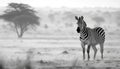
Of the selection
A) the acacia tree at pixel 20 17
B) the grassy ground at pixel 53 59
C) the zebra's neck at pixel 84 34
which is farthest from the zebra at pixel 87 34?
the acacia tree at pixel 20 17

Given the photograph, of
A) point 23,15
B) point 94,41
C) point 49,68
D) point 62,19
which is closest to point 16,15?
point 23,15

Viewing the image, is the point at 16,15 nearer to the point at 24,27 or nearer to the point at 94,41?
the point at 24,27

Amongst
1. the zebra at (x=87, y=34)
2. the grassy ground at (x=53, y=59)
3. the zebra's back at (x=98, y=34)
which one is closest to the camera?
the grassy ground at (x=53, y=59)

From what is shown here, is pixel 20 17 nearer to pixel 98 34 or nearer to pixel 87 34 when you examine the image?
pixel 98 34

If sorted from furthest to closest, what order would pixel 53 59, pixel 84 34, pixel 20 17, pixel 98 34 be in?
pixel 20 17, pixel 98 34, pixel 53 59, pixel 84 34

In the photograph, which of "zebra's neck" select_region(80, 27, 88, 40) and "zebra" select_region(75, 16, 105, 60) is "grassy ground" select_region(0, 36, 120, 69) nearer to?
"zebra" select_region(75, 16, 105, 60)

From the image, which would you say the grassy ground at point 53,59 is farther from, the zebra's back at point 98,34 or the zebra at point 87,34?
the zebra's back at point 98,34

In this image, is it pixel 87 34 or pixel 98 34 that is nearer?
pixel 87 34

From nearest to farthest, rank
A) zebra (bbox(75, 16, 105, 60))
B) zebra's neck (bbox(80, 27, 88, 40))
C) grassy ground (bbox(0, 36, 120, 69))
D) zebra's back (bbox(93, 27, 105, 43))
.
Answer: grassy ground (bbox(0, 36, 120, 69))
zebra (bbox(75, 16, 105, 60))
zebra's neck (bbox(80, 27, 88, 40))
zebra's back (bbox(93, 27, 105, 43))

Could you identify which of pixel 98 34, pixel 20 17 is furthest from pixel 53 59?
pixel 20 17

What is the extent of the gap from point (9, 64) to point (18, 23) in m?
Result: 28.4

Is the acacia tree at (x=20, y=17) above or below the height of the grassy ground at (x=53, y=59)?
below

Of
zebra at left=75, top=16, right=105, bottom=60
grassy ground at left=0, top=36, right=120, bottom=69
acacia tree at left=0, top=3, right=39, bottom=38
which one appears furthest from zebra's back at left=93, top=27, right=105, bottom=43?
acacia tree at left=0, top=3, right=39, bottom=38

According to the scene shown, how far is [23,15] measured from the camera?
4212cm
